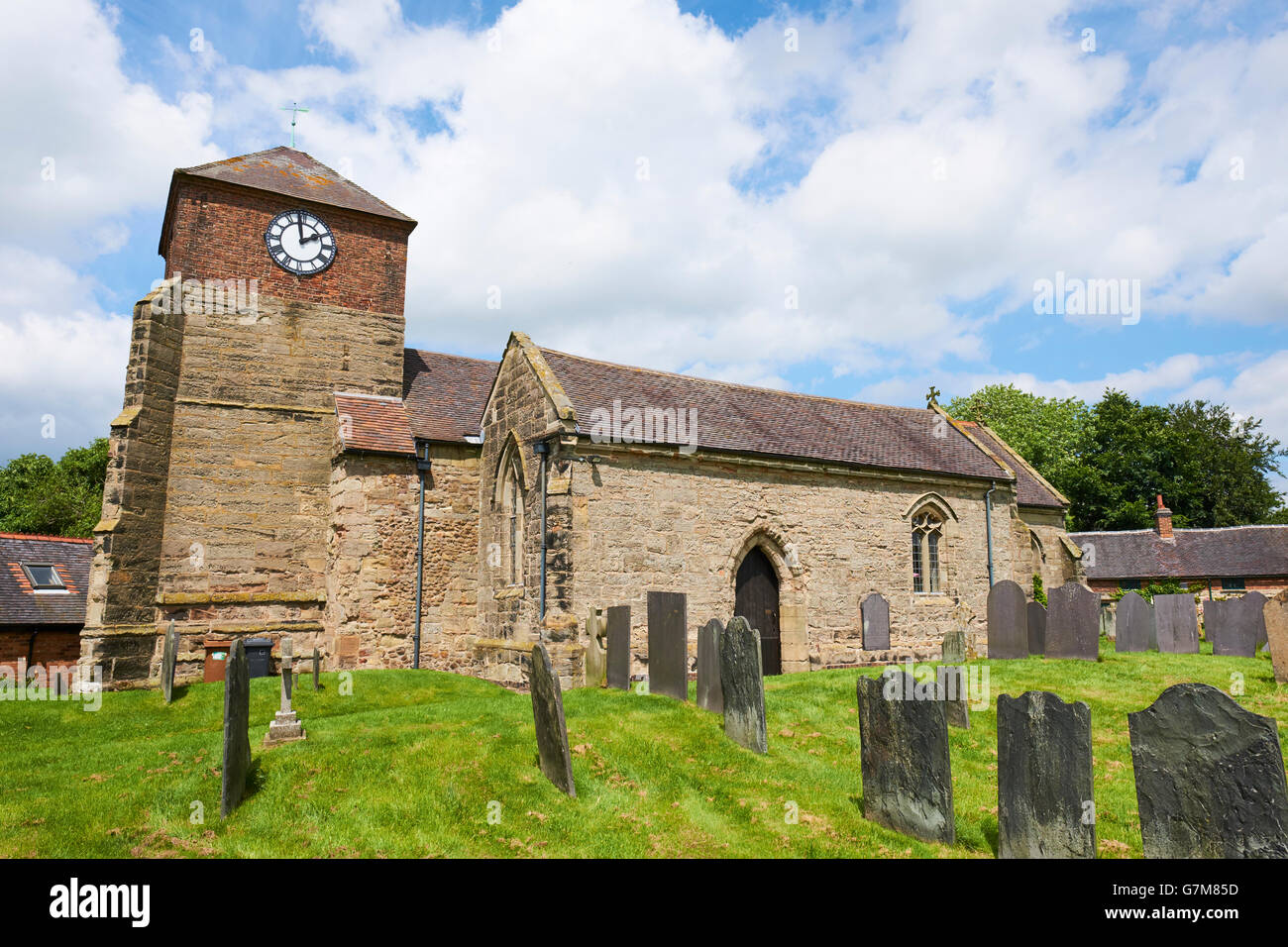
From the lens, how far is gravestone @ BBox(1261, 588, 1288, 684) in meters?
12.5

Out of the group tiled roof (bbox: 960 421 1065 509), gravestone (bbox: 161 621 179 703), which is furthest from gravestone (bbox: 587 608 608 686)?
tiled roof (bbox: 960 421 1065 509)

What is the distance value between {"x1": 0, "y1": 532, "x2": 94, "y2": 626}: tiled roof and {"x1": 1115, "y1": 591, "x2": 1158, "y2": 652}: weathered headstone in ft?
90.6

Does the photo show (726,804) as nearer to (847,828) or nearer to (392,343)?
(847,828)

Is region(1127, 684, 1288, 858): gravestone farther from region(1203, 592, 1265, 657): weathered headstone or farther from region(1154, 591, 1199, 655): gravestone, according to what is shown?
region(1154, 591, 1199, 655): gravestone

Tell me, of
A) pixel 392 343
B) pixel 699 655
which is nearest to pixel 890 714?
pixel 699 655

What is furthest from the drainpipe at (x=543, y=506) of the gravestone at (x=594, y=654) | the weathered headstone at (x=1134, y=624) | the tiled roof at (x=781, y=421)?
the weathered headstone at (x=1134, y=624)

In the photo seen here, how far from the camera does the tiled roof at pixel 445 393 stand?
19594 millimetres

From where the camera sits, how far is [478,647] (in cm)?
1792

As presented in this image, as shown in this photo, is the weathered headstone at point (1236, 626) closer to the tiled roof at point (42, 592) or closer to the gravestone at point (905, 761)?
the gravestone at point (905, 761)

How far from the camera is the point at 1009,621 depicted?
16219mm

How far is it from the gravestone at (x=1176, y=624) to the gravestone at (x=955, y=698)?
952 cm

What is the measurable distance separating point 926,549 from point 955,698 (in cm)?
1000

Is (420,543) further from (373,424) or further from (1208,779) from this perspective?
(1208,779)
